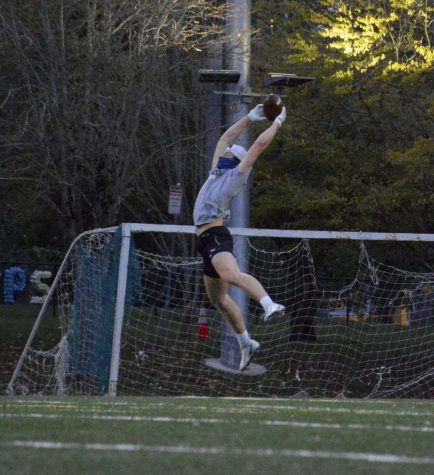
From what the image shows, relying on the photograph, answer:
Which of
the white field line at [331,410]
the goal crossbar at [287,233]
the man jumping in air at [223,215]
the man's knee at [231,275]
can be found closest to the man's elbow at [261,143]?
the man jumping in air at [223,215]

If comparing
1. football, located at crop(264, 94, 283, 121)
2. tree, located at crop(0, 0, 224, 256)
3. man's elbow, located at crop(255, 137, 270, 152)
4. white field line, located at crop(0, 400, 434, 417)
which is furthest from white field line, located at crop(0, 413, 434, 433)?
tree, located at crop(0, 0, 224, 256)

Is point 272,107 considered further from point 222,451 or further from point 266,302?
point 222,451

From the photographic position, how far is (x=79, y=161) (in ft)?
64.5

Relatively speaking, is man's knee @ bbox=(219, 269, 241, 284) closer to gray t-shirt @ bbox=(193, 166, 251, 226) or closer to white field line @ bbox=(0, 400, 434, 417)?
gray t-shirt @ bbox=(193, 166, 251, 226)

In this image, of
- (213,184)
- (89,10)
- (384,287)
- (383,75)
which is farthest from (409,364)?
(213,184)

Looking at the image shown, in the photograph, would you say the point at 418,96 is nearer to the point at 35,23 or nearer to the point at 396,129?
the point at 396,129

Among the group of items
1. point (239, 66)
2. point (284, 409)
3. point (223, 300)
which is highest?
point (239, 66)

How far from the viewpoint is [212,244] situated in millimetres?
11398

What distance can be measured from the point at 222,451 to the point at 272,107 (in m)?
6.44

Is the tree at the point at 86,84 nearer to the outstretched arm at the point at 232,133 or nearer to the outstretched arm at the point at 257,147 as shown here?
the outstretched arm at the point at 232,133

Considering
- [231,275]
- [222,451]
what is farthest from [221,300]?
[222,451]

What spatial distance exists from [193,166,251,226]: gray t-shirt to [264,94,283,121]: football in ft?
1.81

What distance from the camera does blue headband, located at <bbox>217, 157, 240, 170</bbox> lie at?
1173 cm

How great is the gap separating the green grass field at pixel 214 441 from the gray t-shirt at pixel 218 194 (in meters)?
3.90
